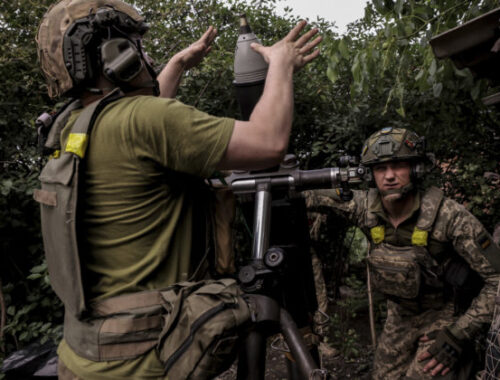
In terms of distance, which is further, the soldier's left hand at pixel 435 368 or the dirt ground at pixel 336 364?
the dirt ground at pixel 336 364

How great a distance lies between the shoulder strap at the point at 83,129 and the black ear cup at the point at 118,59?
6cm

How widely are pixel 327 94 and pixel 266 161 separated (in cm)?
327

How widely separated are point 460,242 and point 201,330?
2043mm

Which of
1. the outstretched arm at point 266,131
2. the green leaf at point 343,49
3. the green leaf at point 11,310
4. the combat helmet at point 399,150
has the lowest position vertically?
the green leaf at point 11,310

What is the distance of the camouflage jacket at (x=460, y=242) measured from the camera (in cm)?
261

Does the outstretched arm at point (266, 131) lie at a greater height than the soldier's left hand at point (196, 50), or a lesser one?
lesser

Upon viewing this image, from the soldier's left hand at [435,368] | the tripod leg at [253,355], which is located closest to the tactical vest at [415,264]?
the soldier's left hand at [435,368]

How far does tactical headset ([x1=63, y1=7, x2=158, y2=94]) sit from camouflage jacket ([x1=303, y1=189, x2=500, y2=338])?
4.79ft

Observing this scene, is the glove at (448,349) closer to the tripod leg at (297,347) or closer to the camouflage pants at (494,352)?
the camouflage pants at (494,352)

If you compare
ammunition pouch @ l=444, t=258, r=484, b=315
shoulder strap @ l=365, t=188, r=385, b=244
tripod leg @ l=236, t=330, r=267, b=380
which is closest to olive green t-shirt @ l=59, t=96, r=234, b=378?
tripod leg @ l=236, t=330, r=267, b=380

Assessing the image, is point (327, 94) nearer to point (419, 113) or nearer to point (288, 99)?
point (419, 113)

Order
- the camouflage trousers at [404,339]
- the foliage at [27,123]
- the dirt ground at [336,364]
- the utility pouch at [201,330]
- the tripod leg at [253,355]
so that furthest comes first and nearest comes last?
the dirt ground at [336,364]
the foliage at [27,123]
the camouflage trousers at [404,339]
the tripod leg at [253,355]
the utility pouch at [201,330]

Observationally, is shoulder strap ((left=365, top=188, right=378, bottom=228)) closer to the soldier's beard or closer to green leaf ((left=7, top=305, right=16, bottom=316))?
the soldier's beard

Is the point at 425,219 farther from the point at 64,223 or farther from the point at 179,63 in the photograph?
the point at 64,223
